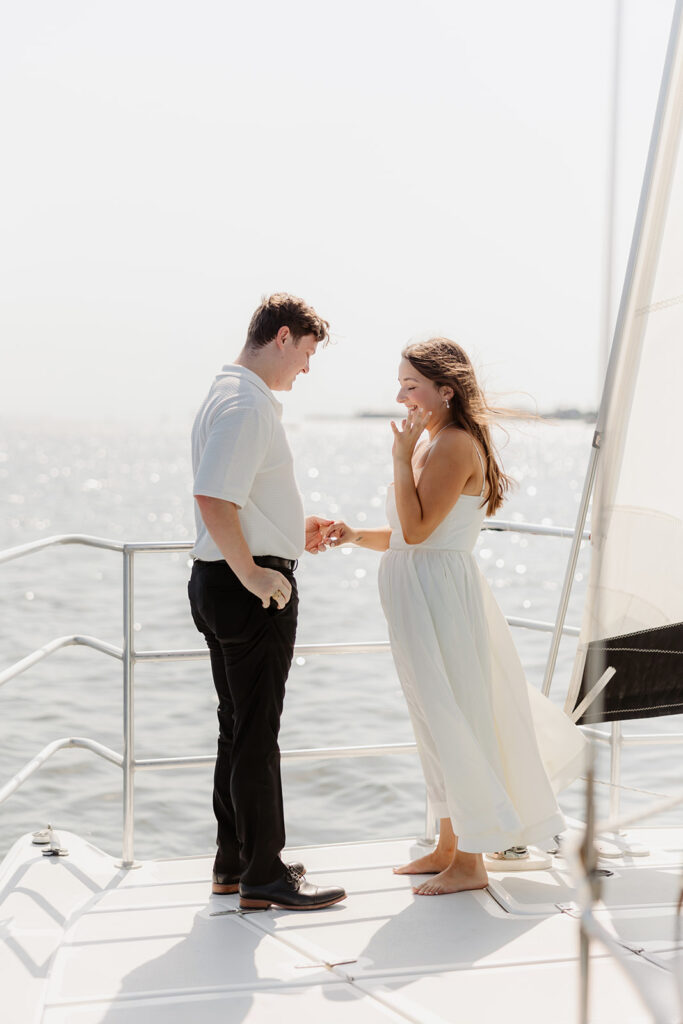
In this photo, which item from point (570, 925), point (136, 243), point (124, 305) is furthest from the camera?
point (124, 305)

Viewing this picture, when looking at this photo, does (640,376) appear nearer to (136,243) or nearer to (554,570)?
(554,570)

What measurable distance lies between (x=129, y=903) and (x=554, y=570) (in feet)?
64.8

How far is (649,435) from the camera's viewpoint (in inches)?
58.5

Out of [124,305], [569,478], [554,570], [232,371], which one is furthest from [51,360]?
[232,371]

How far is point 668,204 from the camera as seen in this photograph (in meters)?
1.51

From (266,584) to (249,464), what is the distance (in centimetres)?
28

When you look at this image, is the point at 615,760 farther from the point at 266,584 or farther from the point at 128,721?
the point at 128,721

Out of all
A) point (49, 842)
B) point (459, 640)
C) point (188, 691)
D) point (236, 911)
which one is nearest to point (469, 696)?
point (459, 640)

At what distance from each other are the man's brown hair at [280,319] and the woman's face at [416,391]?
276 millimetres

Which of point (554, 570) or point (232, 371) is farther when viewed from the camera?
point (554, 570)

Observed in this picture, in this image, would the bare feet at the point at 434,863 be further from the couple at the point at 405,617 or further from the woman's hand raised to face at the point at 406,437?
the woman's hand raised to face at the point at 406,437

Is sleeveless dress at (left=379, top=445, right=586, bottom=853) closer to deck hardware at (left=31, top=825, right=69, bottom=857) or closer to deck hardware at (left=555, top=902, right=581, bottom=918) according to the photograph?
deck hardware at (left=555, top=902, right=581, bottom=918)

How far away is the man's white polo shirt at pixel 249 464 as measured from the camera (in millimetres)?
2471

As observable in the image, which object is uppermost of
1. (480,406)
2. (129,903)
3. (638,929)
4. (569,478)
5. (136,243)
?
(136,243)
